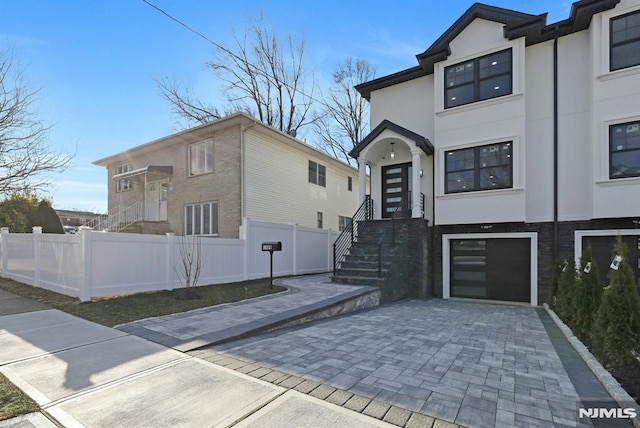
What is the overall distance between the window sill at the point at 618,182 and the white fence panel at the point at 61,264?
12.6m

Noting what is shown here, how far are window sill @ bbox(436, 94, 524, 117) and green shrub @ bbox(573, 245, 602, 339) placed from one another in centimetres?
583

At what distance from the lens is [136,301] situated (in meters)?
7.30

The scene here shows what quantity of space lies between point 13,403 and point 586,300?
7544mm

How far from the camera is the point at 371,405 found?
295 cm

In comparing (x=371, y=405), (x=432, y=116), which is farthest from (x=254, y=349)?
(x=432, y=116)

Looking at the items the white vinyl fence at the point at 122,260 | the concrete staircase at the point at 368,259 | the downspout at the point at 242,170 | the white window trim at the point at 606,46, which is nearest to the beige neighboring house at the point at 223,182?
the downspout at the point at 242,170

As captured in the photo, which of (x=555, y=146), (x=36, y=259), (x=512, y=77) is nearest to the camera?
(x=36, y=259)

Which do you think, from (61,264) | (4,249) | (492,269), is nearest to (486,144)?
(492,269)

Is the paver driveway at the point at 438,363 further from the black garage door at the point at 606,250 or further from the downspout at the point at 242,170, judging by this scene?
the downspout at the point at 242,170

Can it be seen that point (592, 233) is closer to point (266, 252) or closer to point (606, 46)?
point (606, 46)

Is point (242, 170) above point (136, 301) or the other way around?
above

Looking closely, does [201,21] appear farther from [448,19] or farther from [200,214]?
[448,19]

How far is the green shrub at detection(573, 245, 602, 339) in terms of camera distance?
5.30 metres

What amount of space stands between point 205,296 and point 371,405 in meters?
6.14
